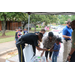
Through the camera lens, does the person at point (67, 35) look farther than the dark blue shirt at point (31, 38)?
Yes

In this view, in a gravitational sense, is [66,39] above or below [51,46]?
above

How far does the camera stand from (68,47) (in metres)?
2.83

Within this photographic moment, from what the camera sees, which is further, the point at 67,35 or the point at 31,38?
the point at 67,35

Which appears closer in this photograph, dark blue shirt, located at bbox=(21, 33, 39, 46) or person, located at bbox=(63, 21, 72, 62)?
dark blue shirt, located at bbox=(21, 33, 39, 46)

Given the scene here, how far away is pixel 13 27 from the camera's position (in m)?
20.7

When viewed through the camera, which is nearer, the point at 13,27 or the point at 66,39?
the point at 66,39
